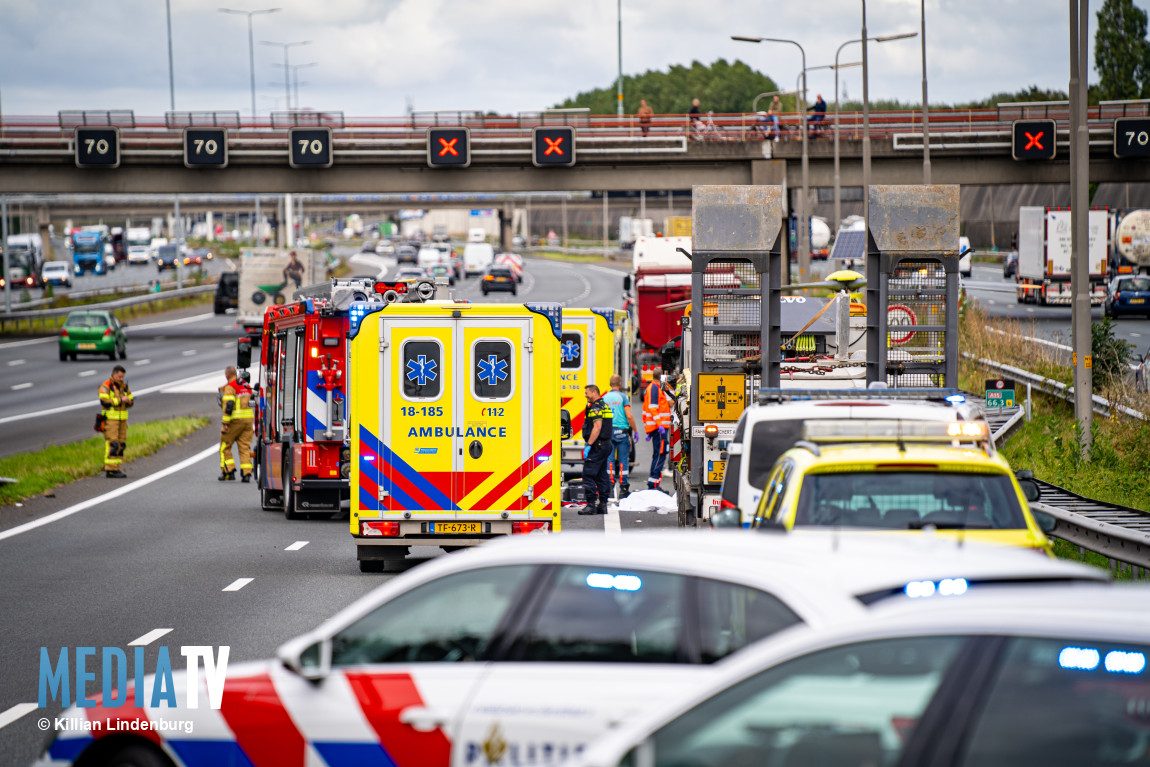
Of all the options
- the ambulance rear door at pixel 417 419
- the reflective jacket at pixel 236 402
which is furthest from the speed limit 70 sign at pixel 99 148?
the ambulance rear door at pixel 417 419

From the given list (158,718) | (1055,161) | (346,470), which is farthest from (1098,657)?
(1055,161)

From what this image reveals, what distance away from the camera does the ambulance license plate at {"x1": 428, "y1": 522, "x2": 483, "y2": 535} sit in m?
14.3

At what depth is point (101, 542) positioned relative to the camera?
667 inches

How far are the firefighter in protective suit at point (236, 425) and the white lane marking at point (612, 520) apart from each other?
675 centimetres

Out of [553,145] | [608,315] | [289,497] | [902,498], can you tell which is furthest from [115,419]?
[553,145]

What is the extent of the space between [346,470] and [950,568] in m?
15.1

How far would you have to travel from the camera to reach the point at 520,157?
53.8 meters

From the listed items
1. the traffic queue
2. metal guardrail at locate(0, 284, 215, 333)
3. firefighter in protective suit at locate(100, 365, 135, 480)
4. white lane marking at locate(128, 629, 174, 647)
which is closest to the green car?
metal guardrail at locate(0, 284, 215, 333)

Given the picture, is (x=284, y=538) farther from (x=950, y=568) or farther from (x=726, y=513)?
(x=950, y=568)

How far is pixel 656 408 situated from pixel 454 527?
31.8ft

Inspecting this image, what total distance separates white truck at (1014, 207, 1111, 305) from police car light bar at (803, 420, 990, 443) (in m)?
47.9

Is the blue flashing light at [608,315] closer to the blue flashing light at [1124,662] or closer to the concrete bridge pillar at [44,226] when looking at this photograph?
the blue flashing light at [1124,662]

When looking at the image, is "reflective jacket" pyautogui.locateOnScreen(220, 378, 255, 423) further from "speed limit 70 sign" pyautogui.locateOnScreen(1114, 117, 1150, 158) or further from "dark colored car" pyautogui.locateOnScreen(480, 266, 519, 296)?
"dark colored car" pyautogui.locateOnScreen(480, 266, 519, 296)

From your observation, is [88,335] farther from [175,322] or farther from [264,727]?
[264,727]
